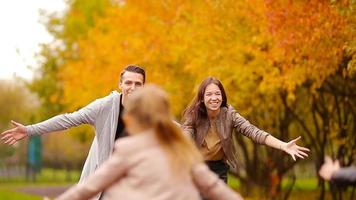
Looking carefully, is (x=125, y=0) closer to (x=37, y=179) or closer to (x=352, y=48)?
(x=352, y=48)

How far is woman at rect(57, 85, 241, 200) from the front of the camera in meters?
6.14

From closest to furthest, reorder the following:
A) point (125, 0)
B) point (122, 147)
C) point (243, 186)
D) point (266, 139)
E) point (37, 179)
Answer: point (122, 147) → point (266, 139) → point (125, 0) → point (243, 186) → point (37, 179)

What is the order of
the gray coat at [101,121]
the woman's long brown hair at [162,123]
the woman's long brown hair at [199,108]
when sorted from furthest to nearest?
1. the woman's long brown hair at [199,108]
2. the gray coat at [101,121]
3. the woman's long brown hair at [162,123]

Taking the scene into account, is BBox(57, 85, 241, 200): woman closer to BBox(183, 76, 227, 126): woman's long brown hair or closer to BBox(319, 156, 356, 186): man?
BBox(319, 156, 356, 186): man

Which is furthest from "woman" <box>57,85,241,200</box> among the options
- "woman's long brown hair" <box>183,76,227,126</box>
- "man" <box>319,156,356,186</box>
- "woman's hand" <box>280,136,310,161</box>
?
"woman's long brown hair" <box>183,76,227,126</box>

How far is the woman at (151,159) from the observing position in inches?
242

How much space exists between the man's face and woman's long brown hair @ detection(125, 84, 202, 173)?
137 inches

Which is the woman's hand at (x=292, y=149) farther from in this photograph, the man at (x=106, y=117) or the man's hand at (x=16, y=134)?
the man's hand at (x=16, y=134)

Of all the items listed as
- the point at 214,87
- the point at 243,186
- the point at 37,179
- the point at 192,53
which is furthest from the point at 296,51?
the point at 37,179

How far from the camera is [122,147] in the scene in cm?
616

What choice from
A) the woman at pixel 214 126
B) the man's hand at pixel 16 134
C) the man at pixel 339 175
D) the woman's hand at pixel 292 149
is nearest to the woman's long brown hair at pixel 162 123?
the man at pixel 339 175

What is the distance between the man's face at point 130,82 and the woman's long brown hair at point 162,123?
11.4 feet

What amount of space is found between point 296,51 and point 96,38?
20.6 metres

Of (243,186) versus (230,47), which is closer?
(230,47)
